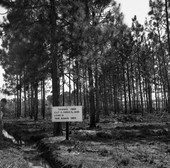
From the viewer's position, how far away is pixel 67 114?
9.41 m

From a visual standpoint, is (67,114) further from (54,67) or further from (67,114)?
(54,67)

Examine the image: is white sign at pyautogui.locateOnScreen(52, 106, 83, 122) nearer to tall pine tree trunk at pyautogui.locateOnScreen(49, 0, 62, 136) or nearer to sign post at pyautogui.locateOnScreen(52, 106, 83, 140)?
sign post at pyautogui.locateOnScreen(52, 106, 83, 140)

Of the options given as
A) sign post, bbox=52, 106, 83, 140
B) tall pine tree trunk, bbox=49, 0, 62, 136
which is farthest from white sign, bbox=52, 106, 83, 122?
tall pine tree trunk, bbox=49, 0, 62, 136

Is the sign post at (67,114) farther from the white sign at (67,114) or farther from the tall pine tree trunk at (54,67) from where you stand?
the tall pine tree trunk at (54,67)

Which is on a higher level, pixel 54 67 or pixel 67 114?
pixel 54 67

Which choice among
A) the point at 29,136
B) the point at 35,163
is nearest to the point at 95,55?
the point at 29,136

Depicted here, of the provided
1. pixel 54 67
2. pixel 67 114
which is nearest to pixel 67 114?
pixel 67 114

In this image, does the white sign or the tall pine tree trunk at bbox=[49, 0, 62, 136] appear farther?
the tall pine tree trunk at bbox=[49, 0, 62, 136]

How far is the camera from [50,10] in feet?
36.7

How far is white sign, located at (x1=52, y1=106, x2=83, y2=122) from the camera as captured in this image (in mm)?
9273

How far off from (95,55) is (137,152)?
5.91 metres

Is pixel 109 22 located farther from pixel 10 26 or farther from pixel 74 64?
pixel 10 26

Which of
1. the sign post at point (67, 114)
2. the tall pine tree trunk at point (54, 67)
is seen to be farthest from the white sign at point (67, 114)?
the tall pine tree trunk at point (54, 67)

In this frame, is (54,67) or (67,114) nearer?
(67,114)
